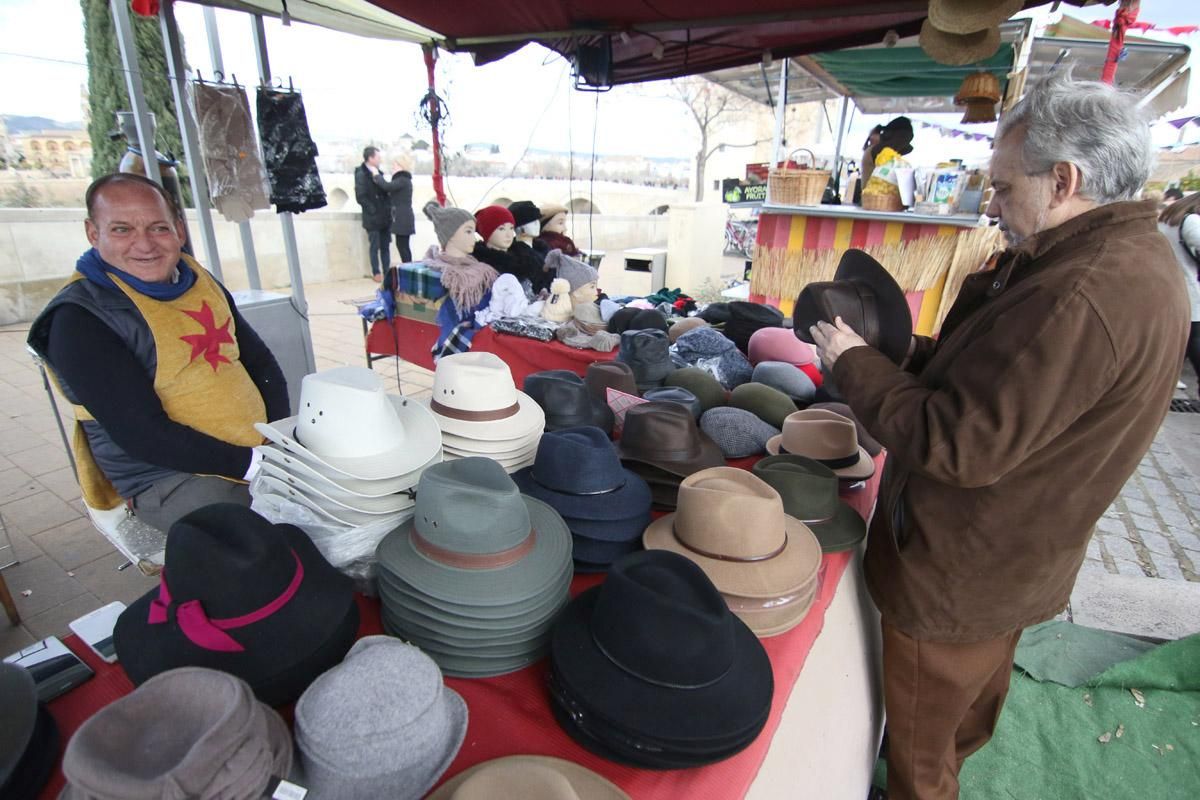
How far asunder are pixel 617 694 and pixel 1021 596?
48.7 inches

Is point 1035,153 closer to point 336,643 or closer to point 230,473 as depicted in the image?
point 336,643

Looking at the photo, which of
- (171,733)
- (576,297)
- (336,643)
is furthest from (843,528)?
(576,297)

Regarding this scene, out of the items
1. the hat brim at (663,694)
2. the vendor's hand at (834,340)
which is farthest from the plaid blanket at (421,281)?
the hat brim at (663,694)

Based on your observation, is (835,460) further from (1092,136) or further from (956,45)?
(956,45)

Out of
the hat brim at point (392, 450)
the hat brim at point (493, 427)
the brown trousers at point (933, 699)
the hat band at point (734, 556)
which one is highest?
the hat brim at point (392, 450)

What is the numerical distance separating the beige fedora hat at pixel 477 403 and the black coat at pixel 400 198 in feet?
29.7

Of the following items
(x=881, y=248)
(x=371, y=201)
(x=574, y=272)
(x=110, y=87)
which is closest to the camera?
(x=574, y=272)

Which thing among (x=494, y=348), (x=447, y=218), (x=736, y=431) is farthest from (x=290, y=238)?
(x=736, y=431)

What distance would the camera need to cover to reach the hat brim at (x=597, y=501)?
5.28 feet

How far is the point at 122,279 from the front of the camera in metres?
2.03

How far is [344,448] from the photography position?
5.22 feet

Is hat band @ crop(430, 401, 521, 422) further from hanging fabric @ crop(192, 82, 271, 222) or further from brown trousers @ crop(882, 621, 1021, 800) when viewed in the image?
hanging fabric @ crop(192, 82, 271, 222)

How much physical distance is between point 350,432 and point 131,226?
3.96 ft

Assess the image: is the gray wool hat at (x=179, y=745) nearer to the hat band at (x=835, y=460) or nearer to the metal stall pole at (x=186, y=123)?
the hat band at (x=835, y=460)
